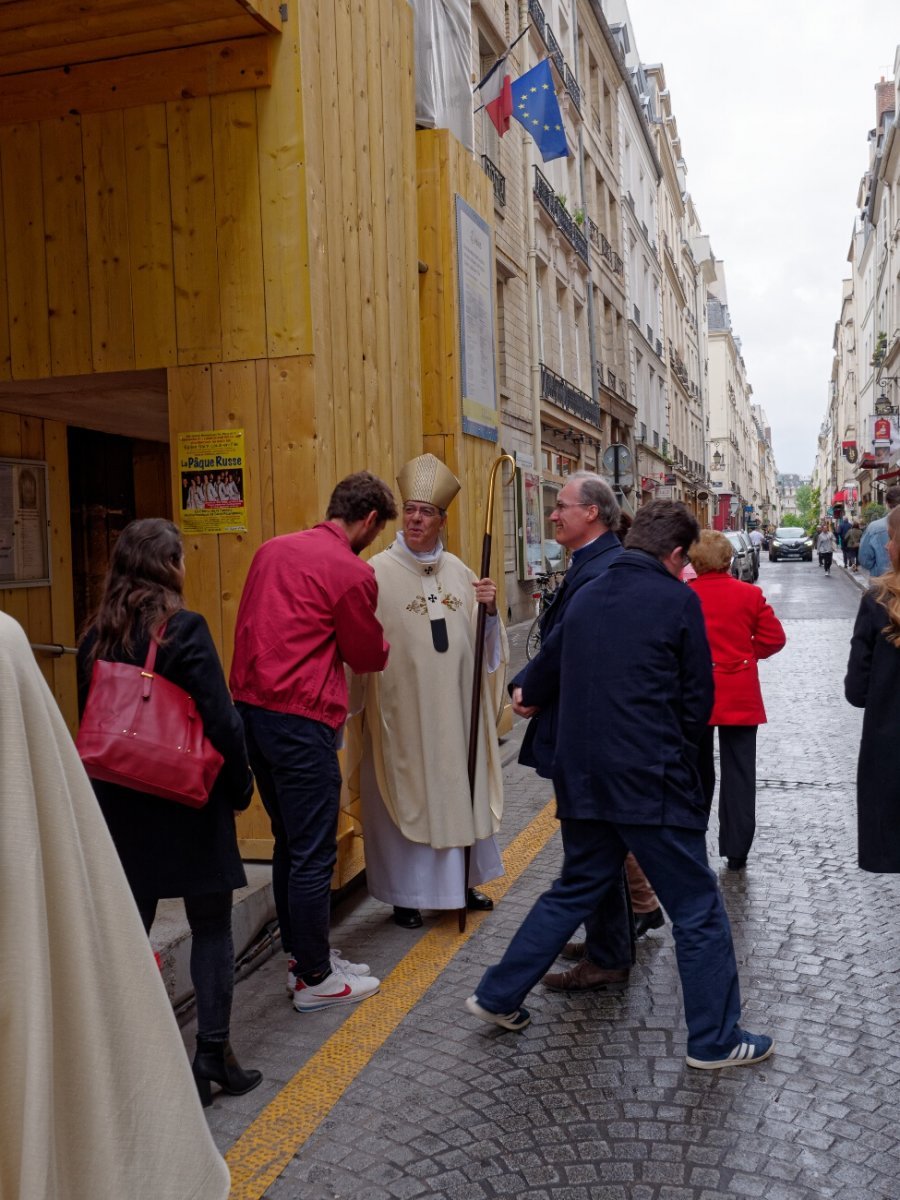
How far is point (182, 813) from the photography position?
11.0ft

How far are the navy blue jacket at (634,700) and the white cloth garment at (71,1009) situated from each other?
6.04 ft

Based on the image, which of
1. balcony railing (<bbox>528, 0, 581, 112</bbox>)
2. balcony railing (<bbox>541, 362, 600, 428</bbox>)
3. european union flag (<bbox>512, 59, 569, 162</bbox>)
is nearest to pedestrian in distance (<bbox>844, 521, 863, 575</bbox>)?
balcony railing (<bbox>541, 362, 600, 428</bbox>)

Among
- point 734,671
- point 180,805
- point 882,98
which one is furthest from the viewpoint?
point 882,98

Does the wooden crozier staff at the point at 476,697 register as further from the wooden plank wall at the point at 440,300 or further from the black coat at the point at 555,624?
the wooden plank wall at the point at 440,300

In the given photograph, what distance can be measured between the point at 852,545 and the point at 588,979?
99.9 feet

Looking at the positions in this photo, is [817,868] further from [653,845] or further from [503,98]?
[503,98]

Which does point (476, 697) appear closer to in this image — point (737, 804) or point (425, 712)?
point (425, 712)

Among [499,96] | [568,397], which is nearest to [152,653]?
[499,96]

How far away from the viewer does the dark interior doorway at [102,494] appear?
7016 millimetres

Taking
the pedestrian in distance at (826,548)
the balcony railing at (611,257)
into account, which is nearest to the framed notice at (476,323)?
the balcony railing at (611,257)

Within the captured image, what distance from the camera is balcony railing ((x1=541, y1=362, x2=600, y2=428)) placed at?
74.2 feet

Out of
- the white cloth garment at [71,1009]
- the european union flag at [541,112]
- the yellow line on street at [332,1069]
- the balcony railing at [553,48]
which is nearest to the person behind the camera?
the white cloth garment at [71,1009]

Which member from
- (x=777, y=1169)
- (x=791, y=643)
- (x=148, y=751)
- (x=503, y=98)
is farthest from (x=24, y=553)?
(x=791, y=643)

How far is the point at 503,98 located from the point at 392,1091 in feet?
41.5
